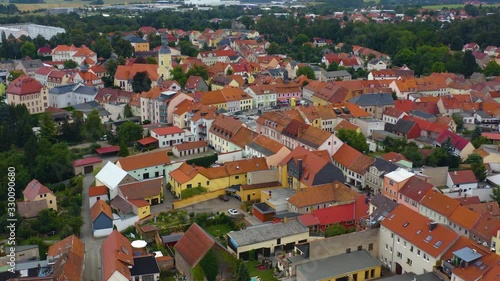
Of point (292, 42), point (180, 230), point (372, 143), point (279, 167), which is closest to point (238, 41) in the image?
point (292, 42)

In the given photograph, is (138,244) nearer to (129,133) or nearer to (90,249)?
(90,249)

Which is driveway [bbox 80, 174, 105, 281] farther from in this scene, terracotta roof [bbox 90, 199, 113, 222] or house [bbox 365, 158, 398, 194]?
house [bbox 365, 158, 398, 194]

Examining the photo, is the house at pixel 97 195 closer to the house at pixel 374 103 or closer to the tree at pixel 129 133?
the tree at pixel 129 133

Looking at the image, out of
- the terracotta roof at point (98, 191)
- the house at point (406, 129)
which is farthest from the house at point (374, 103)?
the terracotta roof at point (98, 191)

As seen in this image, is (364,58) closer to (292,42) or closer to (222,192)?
(292,42)

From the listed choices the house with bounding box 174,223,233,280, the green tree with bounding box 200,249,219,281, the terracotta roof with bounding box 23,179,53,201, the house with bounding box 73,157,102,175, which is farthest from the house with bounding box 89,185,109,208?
the green tree with bounding box 200,249,219,281

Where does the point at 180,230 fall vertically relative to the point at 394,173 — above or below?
below
